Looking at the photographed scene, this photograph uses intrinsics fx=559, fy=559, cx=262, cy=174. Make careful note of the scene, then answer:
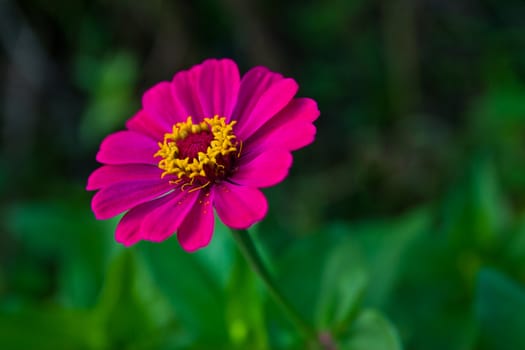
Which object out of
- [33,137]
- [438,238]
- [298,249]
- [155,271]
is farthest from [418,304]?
[33,137]

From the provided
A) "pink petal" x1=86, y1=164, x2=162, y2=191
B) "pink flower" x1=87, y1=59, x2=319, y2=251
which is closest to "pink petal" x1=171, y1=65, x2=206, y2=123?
"pink flower" x1=87, y1=59, x2=319, y2=251

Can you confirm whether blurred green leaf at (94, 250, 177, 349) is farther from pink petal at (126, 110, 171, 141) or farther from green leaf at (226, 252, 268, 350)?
pink petal at (126, 110, 171, 141)

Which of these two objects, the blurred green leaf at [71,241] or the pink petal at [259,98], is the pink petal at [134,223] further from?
the blurred green leaf at [71,241]

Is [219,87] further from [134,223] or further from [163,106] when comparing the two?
[134,223]

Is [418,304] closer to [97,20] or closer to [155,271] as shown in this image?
[155,271]

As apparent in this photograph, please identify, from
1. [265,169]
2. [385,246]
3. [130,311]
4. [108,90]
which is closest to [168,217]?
[265,169]

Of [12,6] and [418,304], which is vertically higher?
[12,6]

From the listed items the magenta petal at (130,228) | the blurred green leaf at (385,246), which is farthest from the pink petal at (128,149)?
the blurred green leaf at (385,246)
